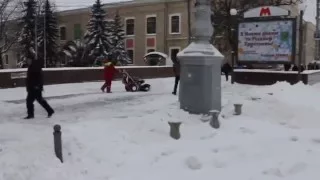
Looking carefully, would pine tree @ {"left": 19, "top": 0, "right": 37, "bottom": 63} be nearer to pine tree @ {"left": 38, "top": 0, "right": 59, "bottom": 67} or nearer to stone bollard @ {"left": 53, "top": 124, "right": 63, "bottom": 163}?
pine tree @ {"left": 38, "top": 0, "right": 59, "bottom": 67}

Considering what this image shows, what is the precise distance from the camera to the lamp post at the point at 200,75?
1113cm

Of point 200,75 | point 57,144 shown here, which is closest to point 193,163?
point 57,144

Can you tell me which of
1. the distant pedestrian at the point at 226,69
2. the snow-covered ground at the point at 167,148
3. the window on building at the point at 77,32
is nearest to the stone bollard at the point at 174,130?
the snow-covered ground at the point at 167,148

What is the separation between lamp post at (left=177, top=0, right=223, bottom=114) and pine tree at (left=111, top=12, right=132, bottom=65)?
121ft

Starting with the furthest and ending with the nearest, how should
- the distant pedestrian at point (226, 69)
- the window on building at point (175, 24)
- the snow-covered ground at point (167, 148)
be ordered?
the window on building at point (175, 24) → the distant pedestrian at point (226, 69) → the snow-covered ground at point (167, 148)

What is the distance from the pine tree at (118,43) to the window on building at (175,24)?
5498 millimetres

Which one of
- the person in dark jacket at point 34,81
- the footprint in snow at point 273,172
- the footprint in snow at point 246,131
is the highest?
the person in dark jacket at point 34,81

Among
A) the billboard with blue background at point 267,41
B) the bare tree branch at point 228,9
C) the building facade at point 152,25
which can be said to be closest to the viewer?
the billboard with blue background at point 267,41

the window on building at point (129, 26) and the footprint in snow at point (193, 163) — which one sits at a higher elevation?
the window on building at point (129, 26)

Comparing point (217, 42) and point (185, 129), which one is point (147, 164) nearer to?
point (185, 129)

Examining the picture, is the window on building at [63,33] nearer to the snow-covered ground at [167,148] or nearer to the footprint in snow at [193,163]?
the snow-covered ground at [167,148]

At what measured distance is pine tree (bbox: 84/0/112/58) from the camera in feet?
159

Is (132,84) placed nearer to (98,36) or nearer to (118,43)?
(98,36)

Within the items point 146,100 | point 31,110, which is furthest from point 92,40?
point 31,110
